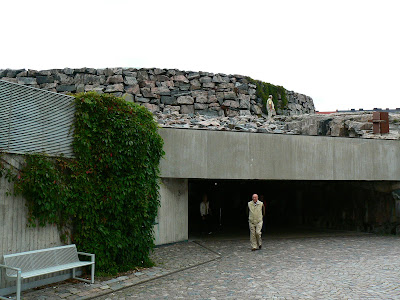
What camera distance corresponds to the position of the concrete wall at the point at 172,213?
11.2 metres

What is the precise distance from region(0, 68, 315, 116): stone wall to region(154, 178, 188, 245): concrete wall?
23.7 ft

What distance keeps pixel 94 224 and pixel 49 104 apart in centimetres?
239

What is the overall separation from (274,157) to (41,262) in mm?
7218

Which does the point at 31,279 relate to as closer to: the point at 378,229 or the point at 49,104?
the point at 49,104

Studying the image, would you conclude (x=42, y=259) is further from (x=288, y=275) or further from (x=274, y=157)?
(x=274, y=157)

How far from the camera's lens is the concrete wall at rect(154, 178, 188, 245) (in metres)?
11.2

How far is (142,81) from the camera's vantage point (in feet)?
61.6

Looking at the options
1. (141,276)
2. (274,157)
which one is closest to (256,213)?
(274,157)

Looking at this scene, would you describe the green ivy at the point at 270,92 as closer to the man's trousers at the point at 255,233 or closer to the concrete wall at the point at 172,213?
the concrete wall at the point at 172,213

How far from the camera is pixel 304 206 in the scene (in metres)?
17.8

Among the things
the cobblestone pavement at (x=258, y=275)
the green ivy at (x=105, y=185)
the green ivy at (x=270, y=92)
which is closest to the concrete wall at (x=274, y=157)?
the cobblestone pavement at (x=258, y=275)

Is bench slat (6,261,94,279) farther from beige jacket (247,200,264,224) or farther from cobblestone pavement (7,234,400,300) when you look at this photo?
beige jacket (247,200,264,224)

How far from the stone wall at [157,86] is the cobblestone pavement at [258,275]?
882 cm

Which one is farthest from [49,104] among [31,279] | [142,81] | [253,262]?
[142,81]
